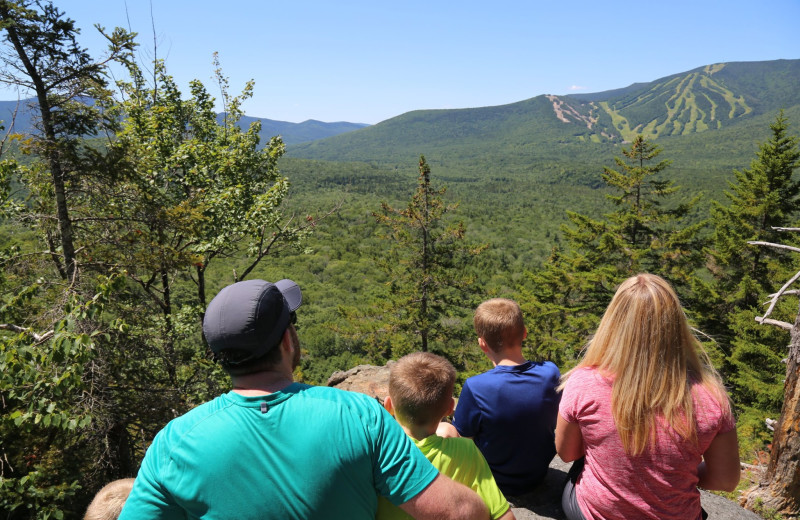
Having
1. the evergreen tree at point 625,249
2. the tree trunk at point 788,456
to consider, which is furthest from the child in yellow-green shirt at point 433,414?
the evergreen tree at point 625,249

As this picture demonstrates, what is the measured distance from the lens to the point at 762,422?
10508 millimetres

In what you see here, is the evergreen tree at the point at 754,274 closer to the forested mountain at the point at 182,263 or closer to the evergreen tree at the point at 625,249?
the forested mountain at the point at 182,263

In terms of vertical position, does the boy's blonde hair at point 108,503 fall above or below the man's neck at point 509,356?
below

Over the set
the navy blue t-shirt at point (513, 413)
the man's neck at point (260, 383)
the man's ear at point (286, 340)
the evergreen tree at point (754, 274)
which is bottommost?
the evergreen tree at point (754, 274)

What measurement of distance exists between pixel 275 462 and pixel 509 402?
1.67 meters

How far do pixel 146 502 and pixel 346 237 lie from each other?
63567 millimetres

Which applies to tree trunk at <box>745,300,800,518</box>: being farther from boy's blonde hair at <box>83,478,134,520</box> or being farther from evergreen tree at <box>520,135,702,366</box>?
evergreen tree at <box>520,135,702,366</box>

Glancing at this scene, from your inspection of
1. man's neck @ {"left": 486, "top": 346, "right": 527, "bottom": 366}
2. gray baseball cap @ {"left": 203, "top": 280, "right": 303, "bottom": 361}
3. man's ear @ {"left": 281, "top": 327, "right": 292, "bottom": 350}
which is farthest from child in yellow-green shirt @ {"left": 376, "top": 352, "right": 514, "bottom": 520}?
man's neck @ {"left": 486, "top": 346, "right": 527, "bottom": 366}

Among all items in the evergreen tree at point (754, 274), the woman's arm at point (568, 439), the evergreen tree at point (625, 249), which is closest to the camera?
the woman's arm at point (568, 439)

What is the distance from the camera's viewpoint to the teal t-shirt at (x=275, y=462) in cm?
110

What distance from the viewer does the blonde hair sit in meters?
1.71

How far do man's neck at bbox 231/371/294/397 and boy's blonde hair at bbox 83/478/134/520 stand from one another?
3.55 feet

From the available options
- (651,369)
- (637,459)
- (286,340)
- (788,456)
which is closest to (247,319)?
(286,340)

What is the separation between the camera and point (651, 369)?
1.73m
